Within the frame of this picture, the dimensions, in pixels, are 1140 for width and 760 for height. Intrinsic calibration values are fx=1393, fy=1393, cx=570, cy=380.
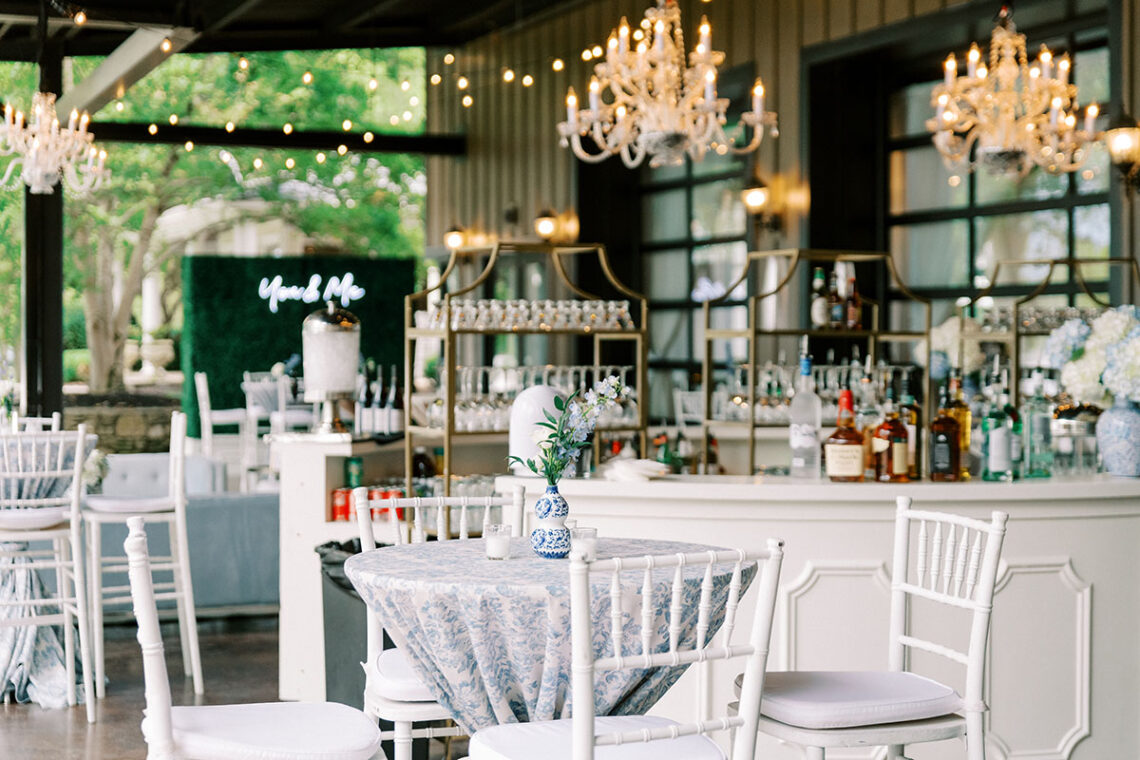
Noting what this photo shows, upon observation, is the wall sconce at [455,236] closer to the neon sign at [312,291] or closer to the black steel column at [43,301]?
the neon sign at [312,291]

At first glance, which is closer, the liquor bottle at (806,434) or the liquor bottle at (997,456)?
the liquor bottle at (997,456)

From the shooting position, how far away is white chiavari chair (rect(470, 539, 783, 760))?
2.53m

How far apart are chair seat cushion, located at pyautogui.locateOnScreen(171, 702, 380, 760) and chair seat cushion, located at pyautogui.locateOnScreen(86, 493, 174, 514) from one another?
10.8ft

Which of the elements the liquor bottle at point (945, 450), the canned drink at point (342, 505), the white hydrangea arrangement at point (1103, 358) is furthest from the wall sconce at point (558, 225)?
the liquor bottle at point (945, 450)

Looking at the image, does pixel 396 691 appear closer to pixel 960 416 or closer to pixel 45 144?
pixel 960 416

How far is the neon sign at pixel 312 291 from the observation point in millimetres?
15789

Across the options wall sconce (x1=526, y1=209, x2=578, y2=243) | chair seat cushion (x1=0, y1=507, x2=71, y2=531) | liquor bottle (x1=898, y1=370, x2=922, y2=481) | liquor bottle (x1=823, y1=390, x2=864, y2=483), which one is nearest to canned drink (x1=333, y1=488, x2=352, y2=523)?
chair seat cushion (x1=0, y1=507, x2=71, y2=531)

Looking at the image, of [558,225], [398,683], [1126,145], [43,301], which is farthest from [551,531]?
[558,225]

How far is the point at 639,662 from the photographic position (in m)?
2.57

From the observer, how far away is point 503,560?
10.5 ft

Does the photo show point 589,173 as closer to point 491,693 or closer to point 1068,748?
point 1068,748

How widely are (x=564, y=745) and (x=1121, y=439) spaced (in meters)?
2.59

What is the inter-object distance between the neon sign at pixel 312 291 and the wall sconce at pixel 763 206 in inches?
281

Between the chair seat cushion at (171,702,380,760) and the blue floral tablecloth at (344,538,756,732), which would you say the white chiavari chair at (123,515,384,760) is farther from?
the blue floral tablecloth at (344,538,756,732)
